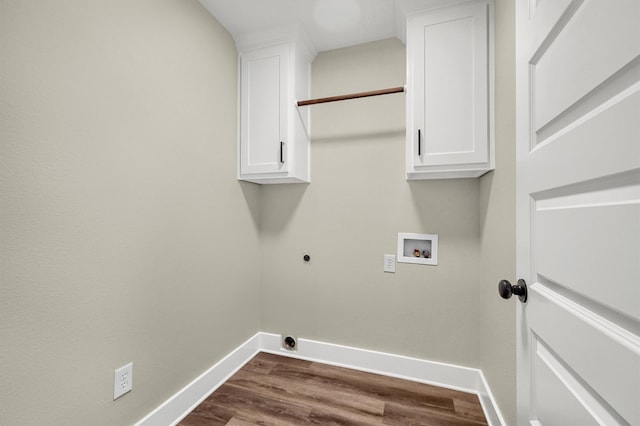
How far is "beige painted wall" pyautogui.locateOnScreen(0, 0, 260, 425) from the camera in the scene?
90cm

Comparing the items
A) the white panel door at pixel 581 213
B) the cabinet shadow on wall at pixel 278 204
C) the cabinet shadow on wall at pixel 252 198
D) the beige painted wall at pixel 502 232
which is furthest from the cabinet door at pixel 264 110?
the white panel door at pixel 581 213

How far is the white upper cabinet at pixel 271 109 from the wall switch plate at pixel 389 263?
2.84 ft

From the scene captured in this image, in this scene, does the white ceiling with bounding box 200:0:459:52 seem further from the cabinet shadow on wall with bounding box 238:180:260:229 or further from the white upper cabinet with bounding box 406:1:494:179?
the cabinet shadow on wall with bounding box 238:180:260:229

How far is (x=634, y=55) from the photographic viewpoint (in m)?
0.45

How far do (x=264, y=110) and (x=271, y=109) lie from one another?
0.18 ft

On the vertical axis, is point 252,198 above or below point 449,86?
below

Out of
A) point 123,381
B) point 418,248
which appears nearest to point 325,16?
point 418,248

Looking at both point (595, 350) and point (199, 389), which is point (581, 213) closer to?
point (595, 350)

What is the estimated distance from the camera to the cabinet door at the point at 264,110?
6.13 feet

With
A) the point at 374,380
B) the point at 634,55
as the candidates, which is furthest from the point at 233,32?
the point at 374,380

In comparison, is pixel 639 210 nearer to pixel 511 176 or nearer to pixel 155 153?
pixel 511 176

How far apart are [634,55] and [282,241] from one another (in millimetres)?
1988

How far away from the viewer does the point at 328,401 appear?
1.60m

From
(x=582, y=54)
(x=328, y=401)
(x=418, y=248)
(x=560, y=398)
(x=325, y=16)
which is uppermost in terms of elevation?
(x=325, y=16)
